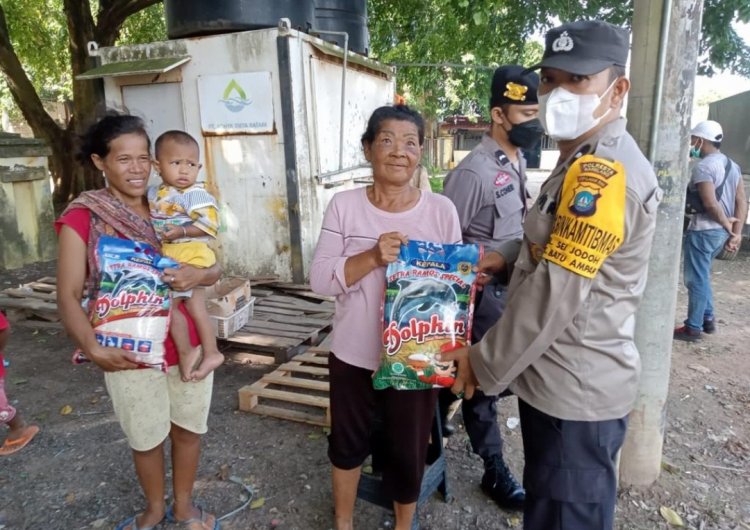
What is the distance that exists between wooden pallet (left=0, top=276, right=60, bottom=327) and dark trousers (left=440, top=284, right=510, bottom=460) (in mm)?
4231

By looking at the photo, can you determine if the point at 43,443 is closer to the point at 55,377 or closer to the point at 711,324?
the point at 55,377

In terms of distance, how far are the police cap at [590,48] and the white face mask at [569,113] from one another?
0.25 feet

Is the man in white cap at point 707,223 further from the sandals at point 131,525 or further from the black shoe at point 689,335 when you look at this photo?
the sandals at point 131,525

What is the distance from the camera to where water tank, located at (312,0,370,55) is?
6855 millimetres

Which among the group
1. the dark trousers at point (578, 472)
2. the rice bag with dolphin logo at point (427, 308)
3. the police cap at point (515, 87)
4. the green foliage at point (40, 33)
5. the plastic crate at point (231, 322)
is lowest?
the plastic crate at point (231, 322)

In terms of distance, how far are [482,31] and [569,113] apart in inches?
264

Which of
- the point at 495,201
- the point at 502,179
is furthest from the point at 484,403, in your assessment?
the point at 502,179

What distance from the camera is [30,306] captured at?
5.14 metres

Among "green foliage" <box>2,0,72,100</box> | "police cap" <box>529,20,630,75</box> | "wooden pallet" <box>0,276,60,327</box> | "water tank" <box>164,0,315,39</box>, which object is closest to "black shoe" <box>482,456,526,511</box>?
"police cap" <box>529,20,630,75</box>

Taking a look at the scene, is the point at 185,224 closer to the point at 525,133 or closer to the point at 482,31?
the point at 525,133

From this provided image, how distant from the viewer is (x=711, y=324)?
4.99 meters

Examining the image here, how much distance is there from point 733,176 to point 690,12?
350 centimetres

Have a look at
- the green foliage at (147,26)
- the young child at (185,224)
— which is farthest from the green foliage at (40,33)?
the young child at (185,224)

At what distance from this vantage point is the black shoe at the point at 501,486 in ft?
Answer: 8.35
